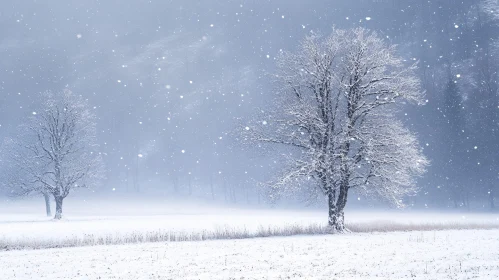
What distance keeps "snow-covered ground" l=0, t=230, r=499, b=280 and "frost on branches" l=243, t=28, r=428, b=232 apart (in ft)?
17.5

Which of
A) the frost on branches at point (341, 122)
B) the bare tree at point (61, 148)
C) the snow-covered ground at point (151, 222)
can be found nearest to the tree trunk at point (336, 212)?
the frost on branches at point (341, 122)

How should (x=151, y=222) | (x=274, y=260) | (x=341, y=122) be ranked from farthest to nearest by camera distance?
(x=151, y=222)
(x=341, y=122)
(x=274, y=260)

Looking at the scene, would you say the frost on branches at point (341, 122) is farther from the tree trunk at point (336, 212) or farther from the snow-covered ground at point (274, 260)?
the snow-covered ground at point (274, 260)

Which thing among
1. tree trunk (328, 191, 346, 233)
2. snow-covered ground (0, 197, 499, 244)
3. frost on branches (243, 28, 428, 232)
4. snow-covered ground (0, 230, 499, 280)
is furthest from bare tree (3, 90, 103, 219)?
tree trunk (328, 191, 346, 233)

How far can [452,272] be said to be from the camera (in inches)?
574

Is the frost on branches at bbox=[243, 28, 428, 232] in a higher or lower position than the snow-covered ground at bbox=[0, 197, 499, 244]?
higher

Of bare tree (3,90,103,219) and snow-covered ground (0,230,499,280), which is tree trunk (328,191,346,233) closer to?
snow-covered ground (0,230,499,280)

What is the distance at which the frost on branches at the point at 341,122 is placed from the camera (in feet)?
96.2

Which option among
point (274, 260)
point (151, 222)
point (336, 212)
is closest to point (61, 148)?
point (151, 222)

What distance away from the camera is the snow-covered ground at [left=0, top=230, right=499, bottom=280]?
50.6 ft

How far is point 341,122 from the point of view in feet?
104

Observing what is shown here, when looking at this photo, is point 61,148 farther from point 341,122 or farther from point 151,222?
point 341,122

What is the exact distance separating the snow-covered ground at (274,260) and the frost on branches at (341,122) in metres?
5.34

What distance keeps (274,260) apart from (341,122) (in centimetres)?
1580
